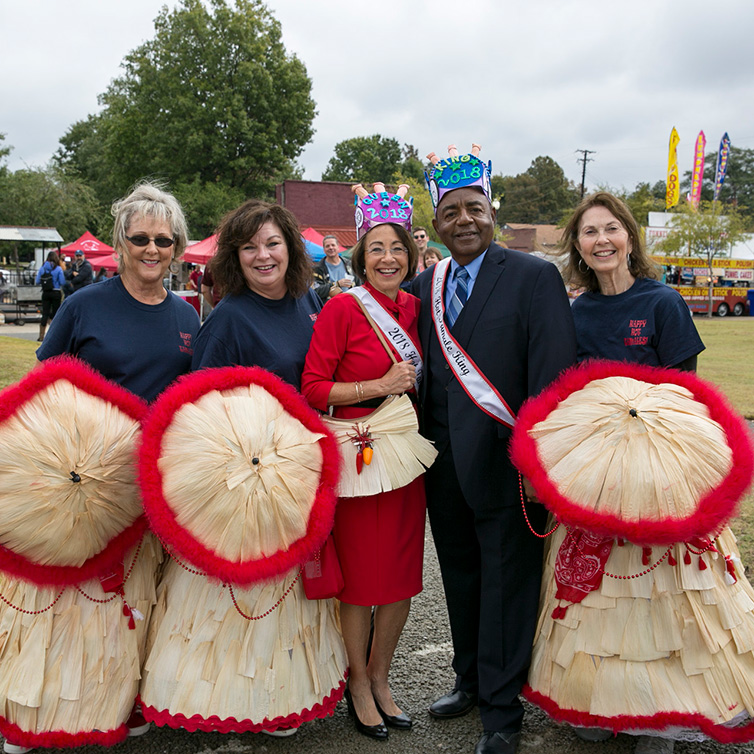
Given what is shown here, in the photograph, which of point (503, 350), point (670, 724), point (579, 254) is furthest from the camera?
point (579, 254)

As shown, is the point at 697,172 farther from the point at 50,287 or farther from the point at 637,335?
the point at 637,335

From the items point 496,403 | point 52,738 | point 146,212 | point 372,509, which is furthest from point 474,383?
point 52,738

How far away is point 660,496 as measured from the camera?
7.04 feet

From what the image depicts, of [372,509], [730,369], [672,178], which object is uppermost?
[672,178]

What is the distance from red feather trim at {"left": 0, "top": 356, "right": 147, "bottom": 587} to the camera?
7.65ft

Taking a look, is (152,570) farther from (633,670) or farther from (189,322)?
(633,670)

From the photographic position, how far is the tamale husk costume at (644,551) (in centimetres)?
216

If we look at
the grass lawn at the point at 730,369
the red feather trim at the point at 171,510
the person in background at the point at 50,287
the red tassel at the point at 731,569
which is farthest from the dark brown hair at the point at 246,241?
the person in background at the point at 50,287

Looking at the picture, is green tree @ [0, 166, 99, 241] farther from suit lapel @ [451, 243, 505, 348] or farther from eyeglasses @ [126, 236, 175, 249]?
suit lapel @ [451, 243, 505, 348]

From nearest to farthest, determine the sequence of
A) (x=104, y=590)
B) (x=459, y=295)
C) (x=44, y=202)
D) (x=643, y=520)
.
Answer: (x=643, y=520)
(x=104, y=590)
(x=459, y=295)
(x=44, y=202)

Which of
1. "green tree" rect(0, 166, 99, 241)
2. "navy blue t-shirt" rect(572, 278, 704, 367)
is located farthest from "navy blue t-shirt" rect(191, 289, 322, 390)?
"green tree" rect(0, 166, 99, 241)

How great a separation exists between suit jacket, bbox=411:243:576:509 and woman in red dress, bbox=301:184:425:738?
10.2 inches

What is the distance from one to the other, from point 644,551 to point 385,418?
1.05 m

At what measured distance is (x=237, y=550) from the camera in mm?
2250
